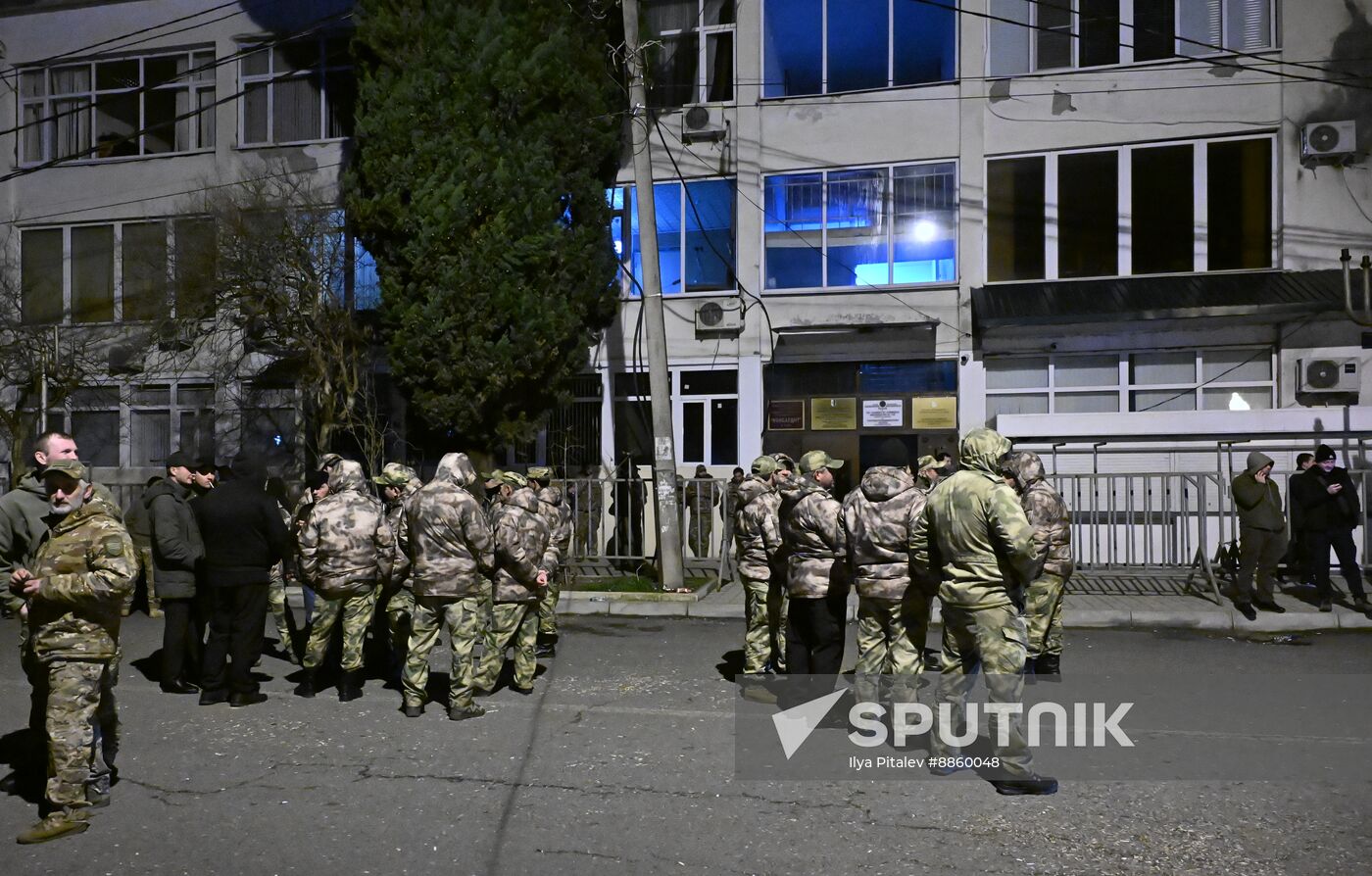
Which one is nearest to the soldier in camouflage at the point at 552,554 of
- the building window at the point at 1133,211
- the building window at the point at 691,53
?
the building window at the point at 1133,211

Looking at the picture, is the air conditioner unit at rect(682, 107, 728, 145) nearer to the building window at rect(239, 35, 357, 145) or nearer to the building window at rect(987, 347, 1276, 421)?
the building window at rect(987, 347, 1276, 421)

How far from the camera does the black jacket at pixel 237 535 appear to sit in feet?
25.0

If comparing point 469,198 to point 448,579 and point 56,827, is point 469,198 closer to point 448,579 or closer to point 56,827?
point 448,579

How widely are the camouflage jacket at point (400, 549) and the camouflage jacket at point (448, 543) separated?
25 cm

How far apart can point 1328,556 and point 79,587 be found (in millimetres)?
11766

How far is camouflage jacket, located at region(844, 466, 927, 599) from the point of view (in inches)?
253

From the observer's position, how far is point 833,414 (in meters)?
16.9

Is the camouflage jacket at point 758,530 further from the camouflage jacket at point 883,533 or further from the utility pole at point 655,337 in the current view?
the utility pole at point 655,337

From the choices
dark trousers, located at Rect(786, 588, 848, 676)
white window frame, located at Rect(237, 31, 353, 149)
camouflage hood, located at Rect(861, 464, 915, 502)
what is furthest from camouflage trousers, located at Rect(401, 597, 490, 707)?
white window frame, located at Rect(237, 31, 353, 149)

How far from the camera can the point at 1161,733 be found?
22.2 feet

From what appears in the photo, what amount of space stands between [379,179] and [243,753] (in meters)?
10.9

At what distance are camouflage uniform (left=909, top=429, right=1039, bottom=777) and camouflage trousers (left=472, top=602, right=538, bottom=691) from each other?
338cm

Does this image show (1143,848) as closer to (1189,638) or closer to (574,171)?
(1189,638)

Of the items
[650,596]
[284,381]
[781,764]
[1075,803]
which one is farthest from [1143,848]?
[284,381]
